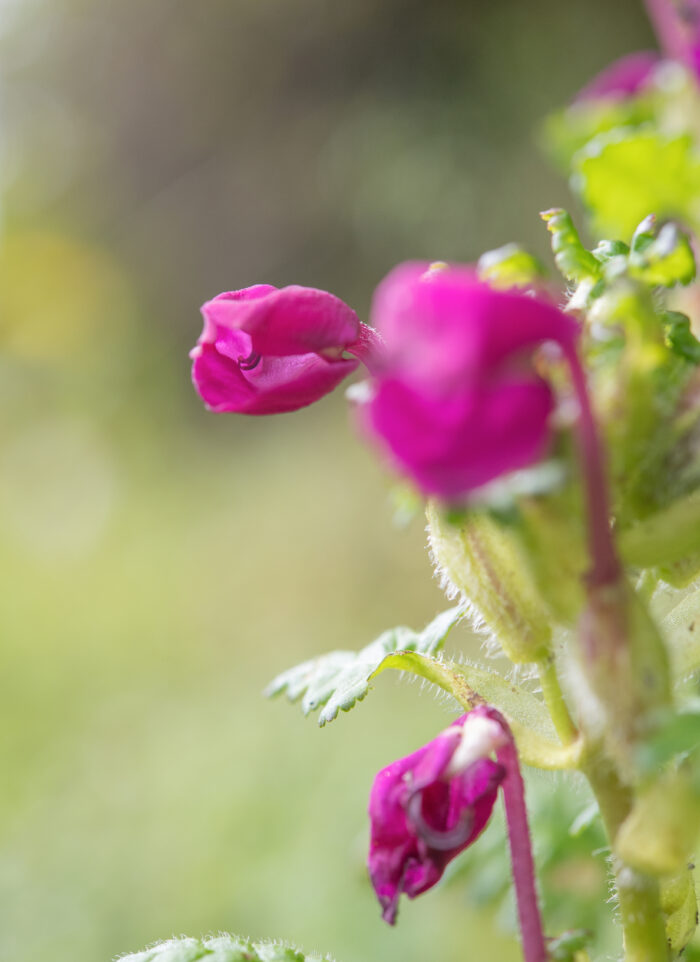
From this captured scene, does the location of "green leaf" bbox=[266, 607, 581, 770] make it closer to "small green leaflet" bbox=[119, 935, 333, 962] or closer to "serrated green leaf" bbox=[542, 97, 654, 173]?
"small green leaflet" bbox=[119, 935, 333, 962]

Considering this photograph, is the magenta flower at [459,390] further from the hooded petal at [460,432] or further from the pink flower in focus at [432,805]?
the pink flower in focus at [432,805]

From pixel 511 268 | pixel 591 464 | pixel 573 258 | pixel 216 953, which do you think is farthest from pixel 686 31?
pixel 216 953

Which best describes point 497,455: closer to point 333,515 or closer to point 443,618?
point 443,618

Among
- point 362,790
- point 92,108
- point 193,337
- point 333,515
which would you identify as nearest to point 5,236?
point 92,108

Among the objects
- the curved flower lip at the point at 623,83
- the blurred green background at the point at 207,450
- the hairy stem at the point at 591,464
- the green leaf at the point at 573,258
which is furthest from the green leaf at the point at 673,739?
the curved flower lip at the point at 623,83

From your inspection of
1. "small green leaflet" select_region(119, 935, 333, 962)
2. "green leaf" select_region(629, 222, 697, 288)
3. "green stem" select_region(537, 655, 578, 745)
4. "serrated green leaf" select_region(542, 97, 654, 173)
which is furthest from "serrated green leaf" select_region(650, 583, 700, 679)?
"serrated green leaf" select_region(542, 97, 654, 173)

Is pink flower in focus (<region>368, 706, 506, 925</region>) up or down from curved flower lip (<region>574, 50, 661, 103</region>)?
down

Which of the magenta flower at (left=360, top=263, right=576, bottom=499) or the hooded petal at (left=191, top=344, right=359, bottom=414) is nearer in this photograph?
the magenta flower at (left=360, top=263, right=576, bottom=499)

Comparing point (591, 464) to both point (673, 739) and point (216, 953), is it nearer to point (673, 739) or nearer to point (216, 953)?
point (673, 739)
